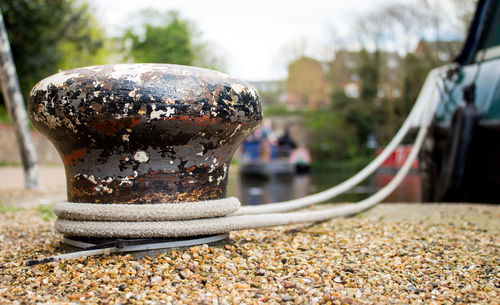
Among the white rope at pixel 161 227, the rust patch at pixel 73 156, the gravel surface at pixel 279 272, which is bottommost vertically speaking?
the gravel surface at pixel 279 272

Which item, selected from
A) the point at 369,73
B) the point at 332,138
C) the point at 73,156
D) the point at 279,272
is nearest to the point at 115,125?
the point at 73,156

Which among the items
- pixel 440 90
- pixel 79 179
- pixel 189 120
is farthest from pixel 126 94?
pixel 440 90

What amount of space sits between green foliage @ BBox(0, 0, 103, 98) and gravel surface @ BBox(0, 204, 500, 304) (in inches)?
545

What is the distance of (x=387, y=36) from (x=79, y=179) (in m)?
28.6

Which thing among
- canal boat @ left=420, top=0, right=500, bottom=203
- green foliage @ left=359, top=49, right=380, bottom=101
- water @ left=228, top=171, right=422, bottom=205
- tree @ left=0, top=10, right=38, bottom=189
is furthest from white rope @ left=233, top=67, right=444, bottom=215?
green foliage @ left=359, top=49, right=380, bottom=101

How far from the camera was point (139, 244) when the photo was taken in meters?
2.00

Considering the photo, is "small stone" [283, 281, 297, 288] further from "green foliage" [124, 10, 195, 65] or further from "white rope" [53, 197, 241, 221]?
"green foliage" [124, 10, 195, 65]

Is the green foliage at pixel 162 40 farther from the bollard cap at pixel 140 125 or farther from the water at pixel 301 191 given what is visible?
the bollard cap at pixel 140 125

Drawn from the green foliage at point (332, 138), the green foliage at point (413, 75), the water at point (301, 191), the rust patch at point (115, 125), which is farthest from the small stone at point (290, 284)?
the green foliage at point (332, 138)

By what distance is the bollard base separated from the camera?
199 cm

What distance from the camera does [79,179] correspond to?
6.97ft

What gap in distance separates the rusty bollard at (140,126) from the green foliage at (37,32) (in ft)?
45.5

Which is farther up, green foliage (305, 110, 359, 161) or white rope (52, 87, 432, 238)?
white rope (52, 87, 432, 238)

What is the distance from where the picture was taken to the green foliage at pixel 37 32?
1440 cm
